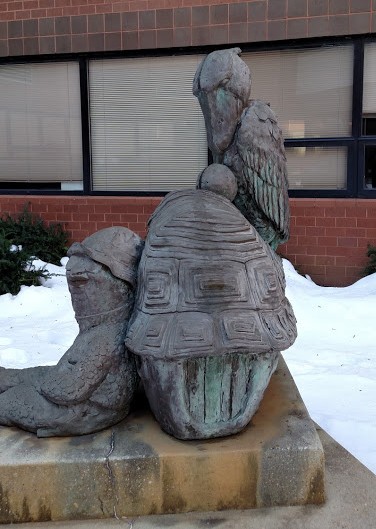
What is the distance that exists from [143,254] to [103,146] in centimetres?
585

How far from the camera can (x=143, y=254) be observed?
2.20 metres

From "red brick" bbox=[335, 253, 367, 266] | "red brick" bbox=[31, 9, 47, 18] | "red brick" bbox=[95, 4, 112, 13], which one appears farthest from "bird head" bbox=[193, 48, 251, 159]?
"red brick" bbox=[31, 9, 47, 18]

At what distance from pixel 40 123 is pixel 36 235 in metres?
1.61

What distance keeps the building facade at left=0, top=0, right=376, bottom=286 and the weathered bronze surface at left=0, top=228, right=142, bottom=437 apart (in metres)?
5.17

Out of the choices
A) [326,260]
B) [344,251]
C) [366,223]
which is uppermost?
[366,223]

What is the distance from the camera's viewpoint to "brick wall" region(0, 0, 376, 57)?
6539 mm

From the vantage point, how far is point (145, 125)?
24.8ft

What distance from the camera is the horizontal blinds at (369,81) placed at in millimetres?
6754

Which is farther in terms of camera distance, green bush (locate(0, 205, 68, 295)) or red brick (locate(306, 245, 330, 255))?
red brick (locate(306, 245, 330, 255))

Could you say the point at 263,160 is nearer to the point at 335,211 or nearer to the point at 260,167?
the point at 260,167

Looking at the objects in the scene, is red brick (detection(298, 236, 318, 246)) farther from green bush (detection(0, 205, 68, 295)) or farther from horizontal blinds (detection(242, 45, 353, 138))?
green bush (detection(0, 205, 68, 295))

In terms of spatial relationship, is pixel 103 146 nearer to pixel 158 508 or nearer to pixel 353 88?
pixel 353 88

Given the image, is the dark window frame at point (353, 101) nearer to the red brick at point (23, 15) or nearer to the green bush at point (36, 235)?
the red brick at point (23, 15)

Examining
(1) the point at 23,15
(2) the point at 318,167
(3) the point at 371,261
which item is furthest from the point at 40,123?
(3) the point at 371,261
